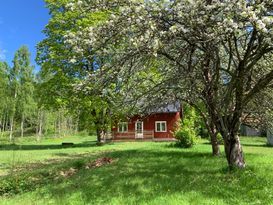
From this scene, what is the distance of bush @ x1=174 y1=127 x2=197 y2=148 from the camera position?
20.6 metres

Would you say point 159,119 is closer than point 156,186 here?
No

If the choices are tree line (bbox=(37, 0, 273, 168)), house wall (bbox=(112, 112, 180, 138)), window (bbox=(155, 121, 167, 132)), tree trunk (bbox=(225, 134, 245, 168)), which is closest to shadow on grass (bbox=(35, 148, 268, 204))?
tree trunk (bbox=(225, 134, 245, 168))

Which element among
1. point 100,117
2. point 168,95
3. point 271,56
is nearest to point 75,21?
point 100,117

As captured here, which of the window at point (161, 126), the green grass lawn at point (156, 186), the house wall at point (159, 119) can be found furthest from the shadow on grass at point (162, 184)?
the window at point (161, 126)

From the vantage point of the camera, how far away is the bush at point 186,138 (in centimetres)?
2059

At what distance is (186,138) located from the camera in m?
20.6

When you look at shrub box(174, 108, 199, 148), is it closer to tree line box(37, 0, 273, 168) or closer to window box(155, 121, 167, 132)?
tree line box(37, 0, 273, 168)

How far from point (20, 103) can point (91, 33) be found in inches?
1592

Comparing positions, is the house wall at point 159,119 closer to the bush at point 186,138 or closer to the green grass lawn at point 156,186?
the bush at point 186,138

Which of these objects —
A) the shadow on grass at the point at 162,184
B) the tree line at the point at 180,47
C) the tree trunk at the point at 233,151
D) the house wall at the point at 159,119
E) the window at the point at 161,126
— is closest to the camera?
the tree line at the point at 180,47

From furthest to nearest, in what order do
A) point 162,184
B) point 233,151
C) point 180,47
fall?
point 233,151, point 180,47, point 162,184

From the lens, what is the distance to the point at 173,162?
12.7 m

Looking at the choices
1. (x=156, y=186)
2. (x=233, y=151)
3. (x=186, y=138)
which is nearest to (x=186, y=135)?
(x=186, y=138)

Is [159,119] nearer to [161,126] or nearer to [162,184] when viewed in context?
[161,126]
